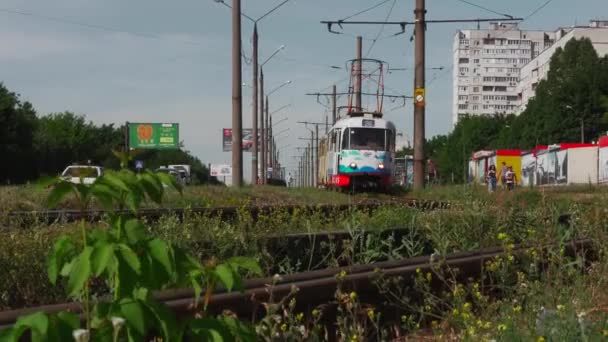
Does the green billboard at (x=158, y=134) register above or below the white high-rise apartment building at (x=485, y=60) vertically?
below

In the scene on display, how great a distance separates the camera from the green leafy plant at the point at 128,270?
100 inches

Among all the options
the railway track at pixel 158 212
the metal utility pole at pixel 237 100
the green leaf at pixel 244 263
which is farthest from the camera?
the metal utility pole at pixel 237 100

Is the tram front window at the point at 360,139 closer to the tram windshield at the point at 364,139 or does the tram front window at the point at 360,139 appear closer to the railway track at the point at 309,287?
the tram windshield at the point at 364,139

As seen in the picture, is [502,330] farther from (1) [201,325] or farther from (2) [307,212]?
(2) [307,212]

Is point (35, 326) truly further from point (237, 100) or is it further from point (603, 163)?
point (603, 163)

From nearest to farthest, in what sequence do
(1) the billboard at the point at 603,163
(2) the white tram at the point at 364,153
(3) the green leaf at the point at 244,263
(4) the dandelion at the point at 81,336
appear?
(4) the dandelion at the point at 81,336
(3) the green leaf at the point at 244,263
(2) the white tram at the point at 364,153
(1) the billboard at the point at 603,163

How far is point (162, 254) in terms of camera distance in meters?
2.73

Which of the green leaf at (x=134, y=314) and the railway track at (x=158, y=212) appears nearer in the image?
the green leaf at (x=134, y=314)

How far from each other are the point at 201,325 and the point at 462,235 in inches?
256

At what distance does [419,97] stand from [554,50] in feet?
288

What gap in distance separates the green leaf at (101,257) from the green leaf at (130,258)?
0.04m

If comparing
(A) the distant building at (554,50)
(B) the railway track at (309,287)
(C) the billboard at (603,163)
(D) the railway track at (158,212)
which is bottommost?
(B) the railway track at (309,287)

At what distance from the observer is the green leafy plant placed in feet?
8.34

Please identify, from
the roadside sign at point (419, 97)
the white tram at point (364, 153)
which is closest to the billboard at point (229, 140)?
the white tram at point (364, 153)
